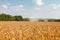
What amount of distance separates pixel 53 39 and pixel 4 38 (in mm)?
1733

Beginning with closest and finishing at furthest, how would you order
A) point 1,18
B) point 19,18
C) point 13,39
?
1. point 13,39
2. point 1,18
3. point 19,18

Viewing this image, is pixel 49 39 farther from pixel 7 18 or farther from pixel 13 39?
pixel 7 18

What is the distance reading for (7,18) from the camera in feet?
262

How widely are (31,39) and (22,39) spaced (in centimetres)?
33

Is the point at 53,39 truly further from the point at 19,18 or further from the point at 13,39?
the point at 19,18

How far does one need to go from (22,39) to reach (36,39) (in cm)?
49

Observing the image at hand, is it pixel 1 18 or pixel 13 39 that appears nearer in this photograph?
pixel 13 39

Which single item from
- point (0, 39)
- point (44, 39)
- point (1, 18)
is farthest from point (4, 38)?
point (1, 18)

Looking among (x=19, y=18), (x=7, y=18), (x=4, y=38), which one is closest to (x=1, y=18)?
(x=7, y=18)

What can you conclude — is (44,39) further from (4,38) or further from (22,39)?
(4,38)

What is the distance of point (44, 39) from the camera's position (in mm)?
5246

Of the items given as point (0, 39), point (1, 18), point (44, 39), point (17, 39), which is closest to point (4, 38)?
point (0, 39)

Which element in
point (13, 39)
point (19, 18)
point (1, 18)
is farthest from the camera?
point (19, 18)

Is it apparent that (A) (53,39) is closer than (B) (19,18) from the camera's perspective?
Yes
